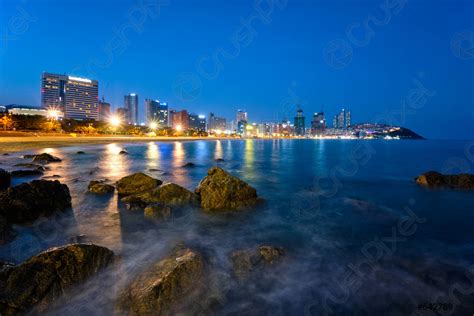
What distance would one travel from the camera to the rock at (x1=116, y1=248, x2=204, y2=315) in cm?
555

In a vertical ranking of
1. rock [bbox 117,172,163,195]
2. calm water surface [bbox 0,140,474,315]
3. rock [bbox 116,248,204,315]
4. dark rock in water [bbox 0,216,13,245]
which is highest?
rock [bbox 117,172,163,195]

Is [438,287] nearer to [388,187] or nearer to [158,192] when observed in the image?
[158,192]

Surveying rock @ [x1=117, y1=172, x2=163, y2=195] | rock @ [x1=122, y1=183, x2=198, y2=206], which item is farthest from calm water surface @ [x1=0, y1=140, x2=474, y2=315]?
rock @ [x1=122, y1=183, x2=198, y2=206]

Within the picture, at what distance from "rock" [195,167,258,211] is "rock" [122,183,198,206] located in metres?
0.78

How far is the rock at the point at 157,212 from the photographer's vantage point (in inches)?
441

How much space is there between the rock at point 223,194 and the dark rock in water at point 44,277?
20.4 feet

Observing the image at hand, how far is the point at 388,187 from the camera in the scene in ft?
71.1

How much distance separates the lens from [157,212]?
452 inches

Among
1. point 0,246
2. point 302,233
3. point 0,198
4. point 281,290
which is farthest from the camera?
point 302,233

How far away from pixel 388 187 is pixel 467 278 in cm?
1553

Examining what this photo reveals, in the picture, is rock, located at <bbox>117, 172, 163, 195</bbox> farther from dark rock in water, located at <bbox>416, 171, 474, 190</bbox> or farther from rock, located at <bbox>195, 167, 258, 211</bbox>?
dark rock in water, located at <bbox>416, 171, 474, 190</bbox>

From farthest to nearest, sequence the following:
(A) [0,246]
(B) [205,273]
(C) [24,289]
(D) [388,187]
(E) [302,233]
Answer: (D) [388,187] < (E) [302,233] < (A) [0,246] < (B) [205,273] < (C) [24,289]

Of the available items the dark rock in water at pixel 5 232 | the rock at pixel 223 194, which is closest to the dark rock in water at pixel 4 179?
the dark rock in water at pixel 5 232

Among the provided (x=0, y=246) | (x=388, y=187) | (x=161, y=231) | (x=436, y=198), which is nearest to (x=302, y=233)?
(x=161, y=231)
